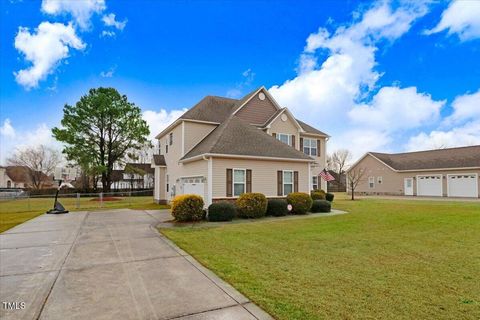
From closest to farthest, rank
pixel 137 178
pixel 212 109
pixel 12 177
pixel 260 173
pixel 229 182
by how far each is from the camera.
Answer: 1. pixel 229 182
2. pixel 260 173
3. pixel 212 109
4. pixel 137 178
5. pixel 12 177

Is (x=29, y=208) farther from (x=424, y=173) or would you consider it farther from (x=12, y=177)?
(x=12, y=177)

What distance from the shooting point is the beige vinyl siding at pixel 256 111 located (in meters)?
20.4

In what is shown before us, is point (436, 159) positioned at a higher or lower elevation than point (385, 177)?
higher

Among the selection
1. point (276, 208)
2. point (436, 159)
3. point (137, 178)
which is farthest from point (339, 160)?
point (276, 208)

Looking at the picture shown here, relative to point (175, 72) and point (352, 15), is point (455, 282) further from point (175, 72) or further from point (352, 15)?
point (175, 72)

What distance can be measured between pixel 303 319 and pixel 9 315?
417 cm

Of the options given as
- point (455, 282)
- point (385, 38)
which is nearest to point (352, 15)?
point (385, 38)

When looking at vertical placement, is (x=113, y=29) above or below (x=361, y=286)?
above

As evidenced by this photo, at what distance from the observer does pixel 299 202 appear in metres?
15.1

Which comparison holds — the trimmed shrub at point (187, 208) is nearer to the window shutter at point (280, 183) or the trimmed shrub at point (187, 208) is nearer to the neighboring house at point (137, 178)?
the window shutter at point (280, 183)

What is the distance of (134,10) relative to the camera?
1337 cm

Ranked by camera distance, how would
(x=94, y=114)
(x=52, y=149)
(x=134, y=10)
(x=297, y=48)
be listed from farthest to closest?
(x=52, y=149), (x=94, y=114), (x=297, y=48), (x=134, y=10)

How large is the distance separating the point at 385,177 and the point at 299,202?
84.0 feet

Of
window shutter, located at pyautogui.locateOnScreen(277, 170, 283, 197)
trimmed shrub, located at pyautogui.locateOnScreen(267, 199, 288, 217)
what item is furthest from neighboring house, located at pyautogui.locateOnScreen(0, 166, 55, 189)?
trimmed shrub, located at pyautogui.locateOnScreen(267, 199, 288, 217)
